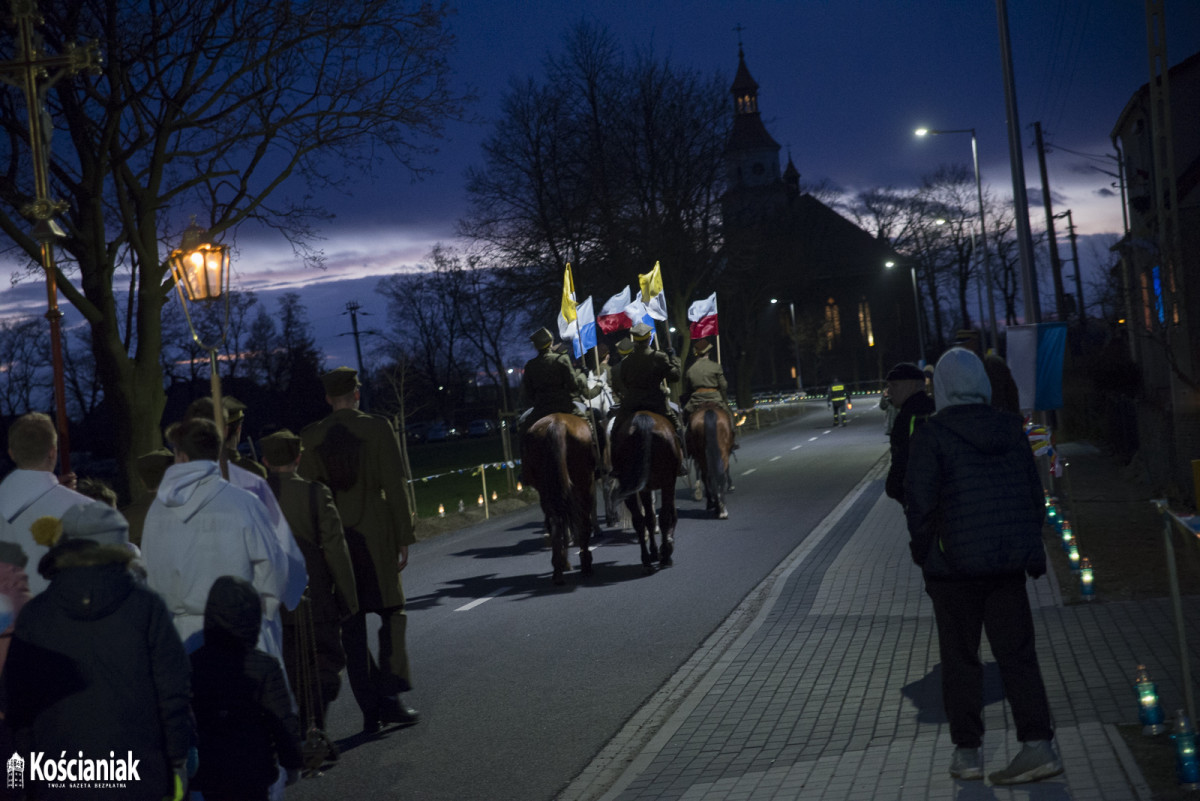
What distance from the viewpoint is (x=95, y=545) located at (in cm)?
382

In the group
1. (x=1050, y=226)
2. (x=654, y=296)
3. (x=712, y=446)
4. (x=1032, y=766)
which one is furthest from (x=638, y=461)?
(x=1050, y=226)

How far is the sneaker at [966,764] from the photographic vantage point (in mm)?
5109

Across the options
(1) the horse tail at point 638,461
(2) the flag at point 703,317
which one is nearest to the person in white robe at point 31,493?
(1) the horse tail at point 638,461

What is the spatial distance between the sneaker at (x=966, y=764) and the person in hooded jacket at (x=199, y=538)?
2955mm

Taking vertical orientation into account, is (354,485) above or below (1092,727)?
above

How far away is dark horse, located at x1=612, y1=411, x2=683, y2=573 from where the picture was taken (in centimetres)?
1308

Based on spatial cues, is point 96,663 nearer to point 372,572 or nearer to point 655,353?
point 372,572

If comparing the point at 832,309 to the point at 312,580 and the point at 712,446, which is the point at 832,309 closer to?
the point at 712,446

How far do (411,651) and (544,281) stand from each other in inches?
1179

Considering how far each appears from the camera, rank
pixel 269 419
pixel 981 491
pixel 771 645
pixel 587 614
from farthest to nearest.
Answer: pixel 269 419
pixel 587 614
pixel 771 645
pixel 981 491

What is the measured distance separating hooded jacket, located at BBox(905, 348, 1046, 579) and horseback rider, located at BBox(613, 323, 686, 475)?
27.1ft

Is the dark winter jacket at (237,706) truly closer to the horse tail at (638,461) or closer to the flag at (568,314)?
the horse tail at (638,461)

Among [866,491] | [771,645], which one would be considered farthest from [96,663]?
[866,491]

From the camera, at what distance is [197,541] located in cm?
464
